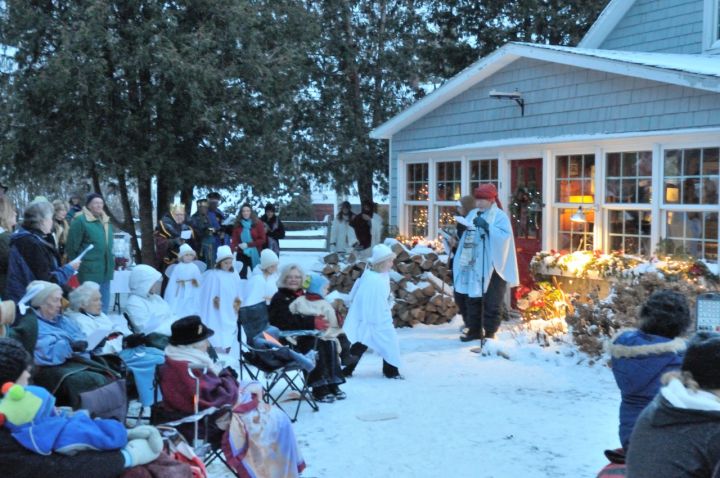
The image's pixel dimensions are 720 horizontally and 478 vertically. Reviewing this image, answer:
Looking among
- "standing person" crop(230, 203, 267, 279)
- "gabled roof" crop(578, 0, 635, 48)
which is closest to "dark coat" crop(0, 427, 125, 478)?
"standing person" crop(230, 203, 267, 279)

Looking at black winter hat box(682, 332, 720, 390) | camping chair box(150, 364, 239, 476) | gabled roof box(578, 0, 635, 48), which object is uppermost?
gabled roof box(578, 0, 635, 48)

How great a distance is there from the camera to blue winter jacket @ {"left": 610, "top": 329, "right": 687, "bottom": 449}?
11.9 ft

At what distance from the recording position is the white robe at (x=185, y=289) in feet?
28.3

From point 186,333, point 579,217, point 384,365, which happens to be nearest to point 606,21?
point 579,217

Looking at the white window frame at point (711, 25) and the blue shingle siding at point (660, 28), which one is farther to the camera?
the blue shingle siding at point (660, 28)

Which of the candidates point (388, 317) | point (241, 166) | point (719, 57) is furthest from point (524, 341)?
point (241, 166)

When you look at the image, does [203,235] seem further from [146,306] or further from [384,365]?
[146,306]

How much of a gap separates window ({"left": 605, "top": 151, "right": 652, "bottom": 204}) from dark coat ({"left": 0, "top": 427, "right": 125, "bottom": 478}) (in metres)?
7.88

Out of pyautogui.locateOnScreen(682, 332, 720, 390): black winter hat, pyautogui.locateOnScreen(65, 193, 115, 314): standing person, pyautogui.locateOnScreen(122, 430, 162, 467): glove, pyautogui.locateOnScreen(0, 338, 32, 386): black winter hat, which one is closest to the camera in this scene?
pyautogui.locateOnScreen(682, 332, 720, 390): black winter hat

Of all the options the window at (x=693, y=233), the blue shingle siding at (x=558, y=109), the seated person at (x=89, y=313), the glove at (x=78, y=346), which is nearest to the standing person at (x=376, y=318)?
the seated person at (x=89, y=313)

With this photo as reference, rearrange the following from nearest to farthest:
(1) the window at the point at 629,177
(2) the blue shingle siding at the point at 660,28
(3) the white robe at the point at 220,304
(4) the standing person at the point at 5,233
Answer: (4) the standing person at the point at 5,233
(3) the white robe at the point at 220,304
(1) the window at the point at 629,177
(2) the blue shingle siding at the point at 660,28

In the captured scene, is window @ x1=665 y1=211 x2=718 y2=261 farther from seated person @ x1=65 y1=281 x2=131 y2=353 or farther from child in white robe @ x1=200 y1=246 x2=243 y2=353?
seated person @ x1=65 y1=281 x2=131 y2=353

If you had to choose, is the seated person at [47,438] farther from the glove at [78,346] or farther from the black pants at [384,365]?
the black pants at [384,365]

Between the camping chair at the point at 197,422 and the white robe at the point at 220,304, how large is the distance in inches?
148
